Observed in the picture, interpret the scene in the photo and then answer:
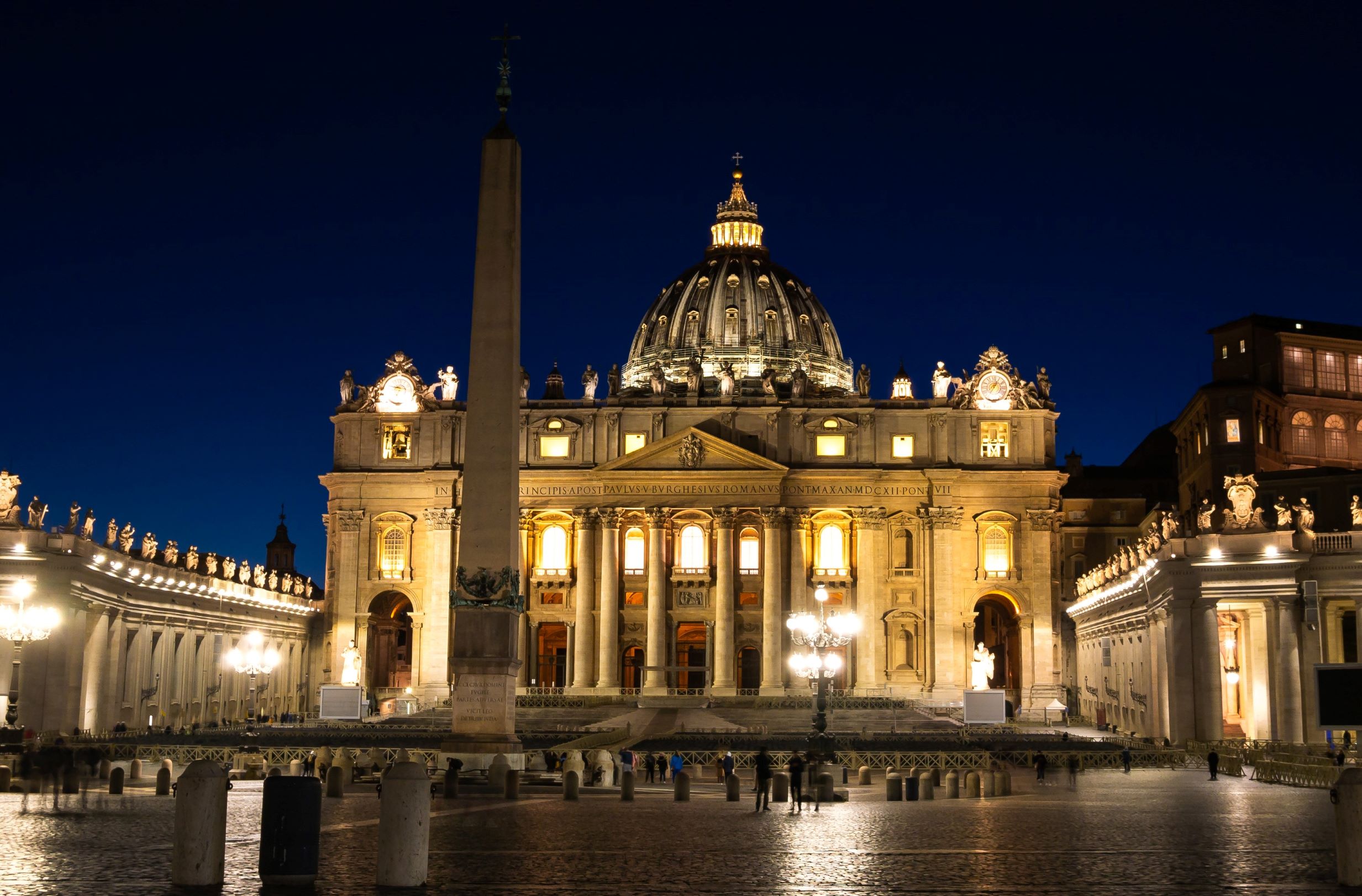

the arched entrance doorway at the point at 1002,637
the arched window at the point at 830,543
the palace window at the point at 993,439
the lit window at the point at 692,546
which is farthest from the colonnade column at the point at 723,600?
the palace window at the point at 993,439

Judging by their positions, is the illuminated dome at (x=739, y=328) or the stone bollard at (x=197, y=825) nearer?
the stone bollard at (x=197, y=825)

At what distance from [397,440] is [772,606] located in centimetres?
2370

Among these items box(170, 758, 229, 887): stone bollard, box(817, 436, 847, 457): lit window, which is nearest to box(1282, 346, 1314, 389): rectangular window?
box(817, 436, 847, 457): lit window

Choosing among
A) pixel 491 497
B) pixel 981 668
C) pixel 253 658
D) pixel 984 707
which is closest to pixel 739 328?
pixel 981 668

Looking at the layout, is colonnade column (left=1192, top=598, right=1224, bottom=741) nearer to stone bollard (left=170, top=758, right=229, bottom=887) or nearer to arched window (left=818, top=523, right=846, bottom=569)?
arched window (left=818, top=523, right=846, bottom=569)

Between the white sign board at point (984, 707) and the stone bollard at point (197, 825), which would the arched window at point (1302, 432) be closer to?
the white sign board at point (984, 707)

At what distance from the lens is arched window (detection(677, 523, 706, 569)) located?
91.9 meters

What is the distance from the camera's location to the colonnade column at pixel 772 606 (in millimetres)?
88250

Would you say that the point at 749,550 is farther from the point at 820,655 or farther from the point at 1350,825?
the point at 1350,825

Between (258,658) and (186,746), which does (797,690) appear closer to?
(258,658)

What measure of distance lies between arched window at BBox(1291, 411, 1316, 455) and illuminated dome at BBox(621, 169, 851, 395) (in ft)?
117

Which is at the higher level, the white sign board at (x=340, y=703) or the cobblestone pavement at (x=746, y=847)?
the white sign board at (x=340, y=703)

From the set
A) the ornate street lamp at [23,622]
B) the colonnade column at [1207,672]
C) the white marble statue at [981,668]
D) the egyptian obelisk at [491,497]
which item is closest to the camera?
the egyptian obelisk at [491,497]

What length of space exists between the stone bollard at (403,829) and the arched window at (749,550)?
7474cm
